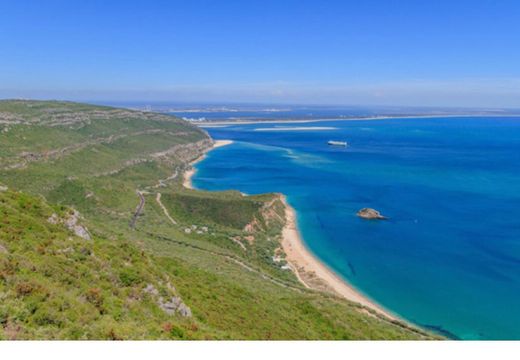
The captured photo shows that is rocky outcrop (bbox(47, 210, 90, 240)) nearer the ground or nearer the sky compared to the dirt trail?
nearer the sky

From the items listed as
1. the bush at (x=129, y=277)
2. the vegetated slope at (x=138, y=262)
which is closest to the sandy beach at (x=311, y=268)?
the vegetated slope at (x=138, y=262)

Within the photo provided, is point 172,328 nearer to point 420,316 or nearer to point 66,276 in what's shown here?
point 66,276

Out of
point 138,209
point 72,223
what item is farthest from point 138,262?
point 138,209

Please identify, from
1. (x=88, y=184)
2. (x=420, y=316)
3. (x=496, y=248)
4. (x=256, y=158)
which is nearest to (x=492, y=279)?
(x=496, y=248)

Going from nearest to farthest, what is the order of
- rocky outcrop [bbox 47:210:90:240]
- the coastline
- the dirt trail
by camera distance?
rocky outcrop [bbox 47:210:90:240], the coastline, the dirt trail

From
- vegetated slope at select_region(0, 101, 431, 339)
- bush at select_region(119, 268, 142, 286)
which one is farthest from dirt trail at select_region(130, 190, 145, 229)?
bush at select_region(119, 268, 142, 286)

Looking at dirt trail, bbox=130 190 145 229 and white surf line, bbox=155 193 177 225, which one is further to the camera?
white surf line, bbox=155 193 177 225

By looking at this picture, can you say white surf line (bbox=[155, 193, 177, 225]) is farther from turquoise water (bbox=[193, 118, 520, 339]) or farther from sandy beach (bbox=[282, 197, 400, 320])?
turquoise water (bbox=[193, 118, 520, 339])
